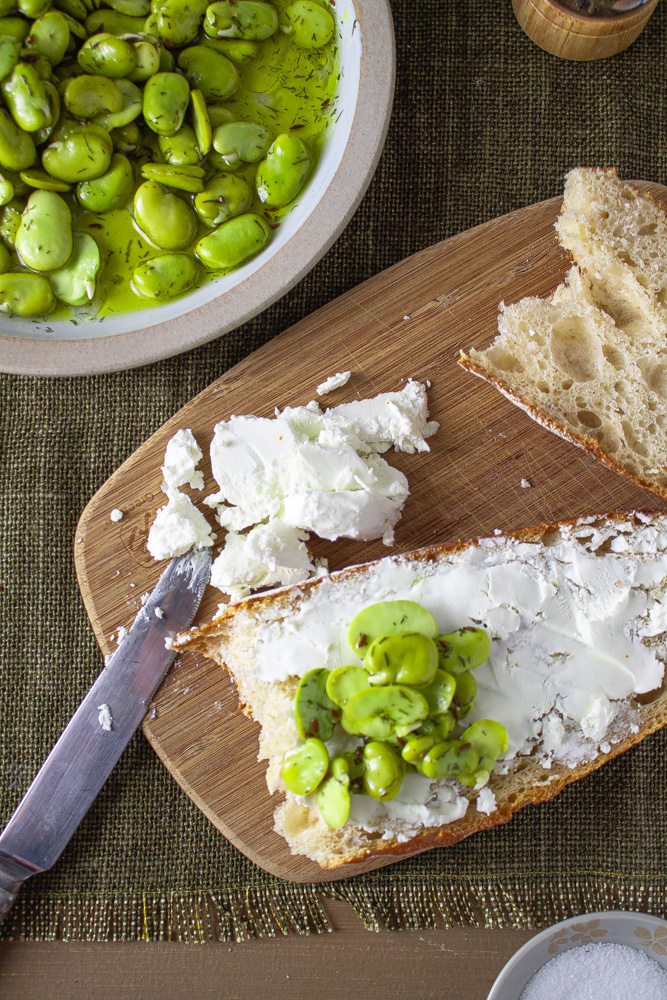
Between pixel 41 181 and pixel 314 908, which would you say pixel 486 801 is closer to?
pixel 314 908

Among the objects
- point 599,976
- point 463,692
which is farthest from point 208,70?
point 599,976

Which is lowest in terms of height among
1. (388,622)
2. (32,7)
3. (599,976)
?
(599,976)

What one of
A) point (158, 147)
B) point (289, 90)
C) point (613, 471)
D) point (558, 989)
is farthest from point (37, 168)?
point (558, 989)

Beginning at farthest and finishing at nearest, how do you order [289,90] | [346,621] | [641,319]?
[641,319]
[289,90]
[346,621]

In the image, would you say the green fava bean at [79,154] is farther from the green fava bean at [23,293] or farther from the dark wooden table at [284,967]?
the dark wooden table at [284,967]

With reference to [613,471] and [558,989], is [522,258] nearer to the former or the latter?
[613,471]

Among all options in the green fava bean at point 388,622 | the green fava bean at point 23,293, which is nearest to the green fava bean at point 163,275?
the green fava bean at point 23,293
